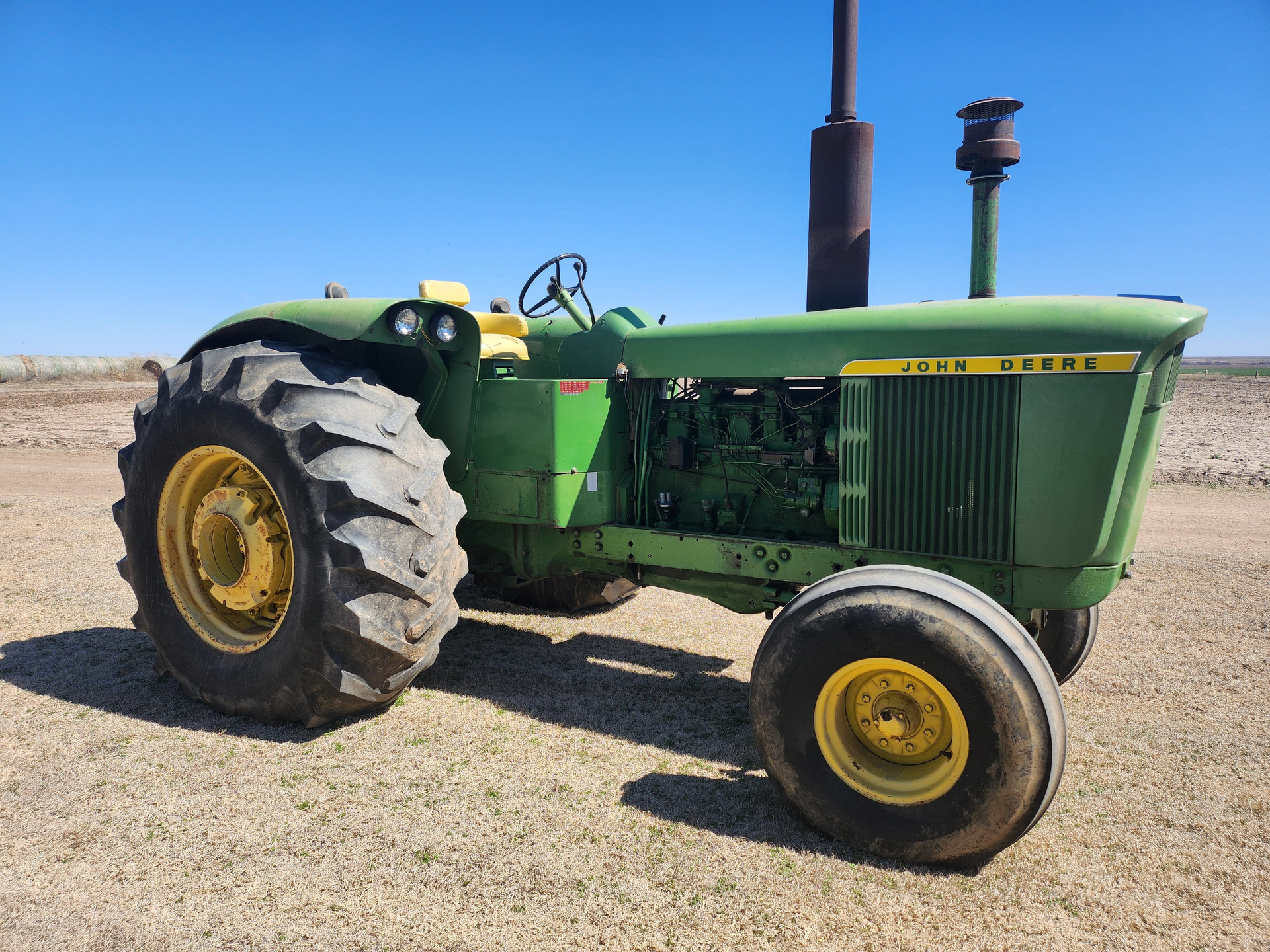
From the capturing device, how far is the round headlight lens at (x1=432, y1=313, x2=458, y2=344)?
363cm

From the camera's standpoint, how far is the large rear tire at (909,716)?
2.34 metres

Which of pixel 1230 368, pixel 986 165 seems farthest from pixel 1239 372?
pixel 986 165

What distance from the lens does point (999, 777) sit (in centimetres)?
234

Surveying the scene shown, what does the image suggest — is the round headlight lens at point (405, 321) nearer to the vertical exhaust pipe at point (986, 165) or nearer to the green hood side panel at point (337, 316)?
the green hood side panel at point (337, 316)

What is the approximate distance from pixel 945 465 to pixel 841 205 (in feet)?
4.74

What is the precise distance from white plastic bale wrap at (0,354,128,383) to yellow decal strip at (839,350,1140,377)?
3251 cm

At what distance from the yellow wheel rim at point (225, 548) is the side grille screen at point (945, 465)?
95.4 inches

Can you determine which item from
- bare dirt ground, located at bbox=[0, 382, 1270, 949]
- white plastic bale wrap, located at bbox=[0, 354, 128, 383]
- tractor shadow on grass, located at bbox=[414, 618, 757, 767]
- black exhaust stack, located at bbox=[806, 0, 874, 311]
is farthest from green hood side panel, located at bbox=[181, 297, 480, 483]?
white plastic bale wrap, located at bbox=[0, 354, 128, 383]

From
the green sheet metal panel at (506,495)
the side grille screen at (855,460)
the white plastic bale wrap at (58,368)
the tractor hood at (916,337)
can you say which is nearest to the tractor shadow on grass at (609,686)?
the green sheet metal panel at (506,495)

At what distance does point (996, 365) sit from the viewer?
9.51 feet

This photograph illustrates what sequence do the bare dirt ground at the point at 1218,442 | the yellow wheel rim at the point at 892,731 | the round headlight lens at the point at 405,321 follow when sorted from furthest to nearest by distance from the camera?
the bare dirt ground at the point at 1218,442, the round headlight lens at the point at 405,321, the yellow wheel rim at the point at 892,731

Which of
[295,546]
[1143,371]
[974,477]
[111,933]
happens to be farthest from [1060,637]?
[111,933]

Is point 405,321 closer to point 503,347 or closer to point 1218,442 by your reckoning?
point 503,347

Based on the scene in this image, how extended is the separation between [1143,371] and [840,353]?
1036 mm
